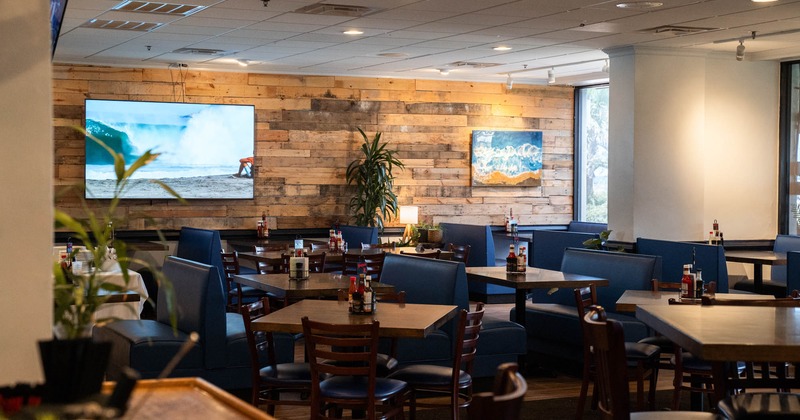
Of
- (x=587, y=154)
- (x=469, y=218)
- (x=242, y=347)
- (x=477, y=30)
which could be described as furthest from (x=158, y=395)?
(x=587, y=154)

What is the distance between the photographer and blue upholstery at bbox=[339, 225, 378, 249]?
12.1 meters

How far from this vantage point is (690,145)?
11227mm

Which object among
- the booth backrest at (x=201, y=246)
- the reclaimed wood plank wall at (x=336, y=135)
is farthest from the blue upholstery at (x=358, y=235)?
the booth backrest at (x=201, y=246)

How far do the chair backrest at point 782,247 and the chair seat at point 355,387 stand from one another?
6.60 meters

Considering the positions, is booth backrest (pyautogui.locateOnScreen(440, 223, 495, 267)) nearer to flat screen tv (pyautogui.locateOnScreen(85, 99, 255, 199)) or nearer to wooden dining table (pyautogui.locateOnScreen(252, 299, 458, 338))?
flat screen tv (pyautogui.locateOnScreen(85, 99, 255, 199))

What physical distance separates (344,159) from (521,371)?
599cm

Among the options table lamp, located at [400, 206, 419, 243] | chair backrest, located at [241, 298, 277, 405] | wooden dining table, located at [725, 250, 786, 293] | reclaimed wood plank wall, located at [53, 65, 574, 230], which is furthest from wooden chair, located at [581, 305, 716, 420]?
table lamp, located at [400, 206, 419, 243]

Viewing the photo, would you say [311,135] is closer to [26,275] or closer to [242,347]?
[242,347]

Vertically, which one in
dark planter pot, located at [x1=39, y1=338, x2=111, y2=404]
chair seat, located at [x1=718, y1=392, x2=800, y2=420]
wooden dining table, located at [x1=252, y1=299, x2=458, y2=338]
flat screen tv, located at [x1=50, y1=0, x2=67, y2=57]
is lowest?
chair seat, located at [x1=718, y1=392, x2=800, y2=420]

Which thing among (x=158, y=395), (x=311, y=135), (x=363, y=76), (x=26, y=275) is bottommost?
(x=158, y=395)

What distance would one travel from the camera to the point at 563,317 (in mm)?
8172

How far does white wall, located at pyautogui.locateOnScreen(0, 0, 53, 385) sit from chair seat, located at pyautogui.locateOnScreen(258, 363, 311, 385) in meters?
2.97

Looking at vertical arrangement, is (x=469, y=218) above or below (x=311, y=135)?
below

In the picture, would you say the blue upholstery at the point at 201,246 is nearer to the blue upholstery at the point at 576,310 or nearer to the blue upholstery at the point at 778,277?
the blue upholstery at the point at 576,310
